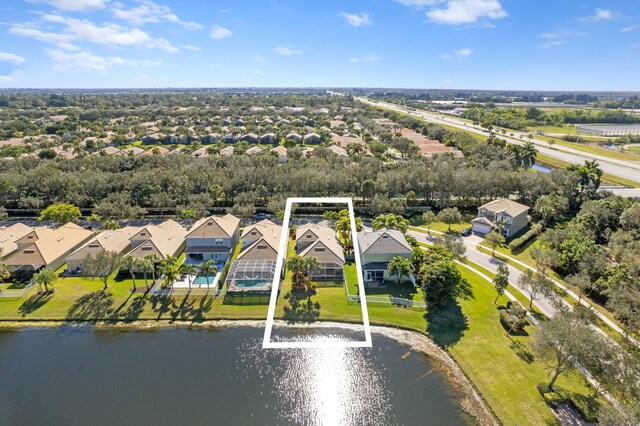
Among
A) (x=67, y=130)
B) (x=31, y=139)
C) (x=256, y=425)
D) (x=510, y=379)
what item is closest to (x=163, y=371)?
(x=256, y=425)

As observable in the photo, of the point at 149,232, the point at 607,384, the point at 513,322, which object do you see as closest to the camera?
the point at 607,384

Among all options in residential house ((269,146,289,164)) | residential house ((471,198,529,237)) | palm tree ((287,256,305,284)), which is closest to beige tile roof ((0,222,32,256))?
palm tree ((287,256,305,284))

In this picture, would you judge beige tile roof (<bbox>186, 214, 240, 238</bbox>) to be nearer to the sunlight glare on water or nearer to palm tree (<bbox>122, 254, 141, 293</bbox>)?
palm tree (<bbox>122, 254, 141, 293</bbox>)

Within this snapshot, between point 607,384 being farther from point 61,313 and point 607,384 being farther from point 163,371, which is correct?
point 61,313

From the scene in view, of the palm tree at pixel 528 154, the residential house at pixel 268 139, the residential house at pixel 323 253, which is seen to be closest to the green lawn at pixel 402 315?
the residential house at pixel 323 253

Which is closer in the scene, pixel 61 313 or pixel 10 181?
pixel 61 313

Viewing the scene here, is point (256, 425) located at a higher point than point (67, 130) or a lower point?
lower

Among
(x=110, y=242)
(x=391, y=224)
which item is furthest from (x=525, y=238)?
(x=110, y=242)
